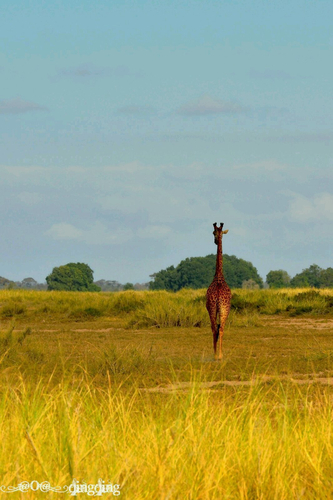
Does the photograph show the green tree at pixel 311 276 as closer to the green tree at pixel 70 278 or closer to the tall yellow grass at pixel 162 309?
the green tree at pixel 70 278

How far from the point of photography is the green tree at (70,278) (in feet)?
218

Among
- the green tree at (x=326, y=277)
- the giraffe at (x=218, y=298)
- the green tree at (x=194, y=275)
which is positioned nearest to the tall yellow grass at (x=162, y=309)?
the giraffe at (x=218, y=298)

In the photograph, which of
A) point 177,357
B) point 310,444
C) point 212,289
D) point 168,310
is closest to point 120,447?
point 310,444

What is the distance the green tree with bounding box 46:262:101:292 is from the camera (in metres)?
66.4

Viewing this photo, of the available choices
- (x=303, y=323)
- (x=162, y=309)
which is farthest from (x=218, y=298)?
(x=303, y=323)

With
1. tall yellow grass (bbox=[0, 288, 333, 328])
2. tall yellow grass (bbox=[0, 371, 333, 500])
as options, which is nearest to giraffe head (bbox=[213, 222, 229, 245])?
tall yellow grass (bbox=[0, 371, 333, 500])

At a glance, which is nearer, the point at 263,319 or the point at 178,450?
the point at 178,450

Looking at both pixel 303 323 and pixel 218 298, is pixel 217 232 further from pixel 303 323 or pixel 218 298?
pixel 303 323

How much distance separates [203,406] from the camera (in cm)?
515

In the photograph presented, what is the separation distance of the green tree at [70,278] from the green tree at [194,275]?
6.63m

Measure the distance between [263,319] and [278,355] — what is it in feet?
26.5

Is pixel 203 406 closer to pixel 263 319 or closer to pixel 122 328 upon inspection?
pixel 122 328

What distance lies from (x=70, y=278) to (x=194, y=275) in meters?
11.3

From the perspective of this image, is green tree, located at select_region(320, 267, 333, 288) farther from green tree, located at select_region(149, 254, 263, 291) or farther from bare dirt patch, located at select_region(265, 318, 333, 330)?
bare dirt patch, located at select_region(265, 318, 333, 330)
